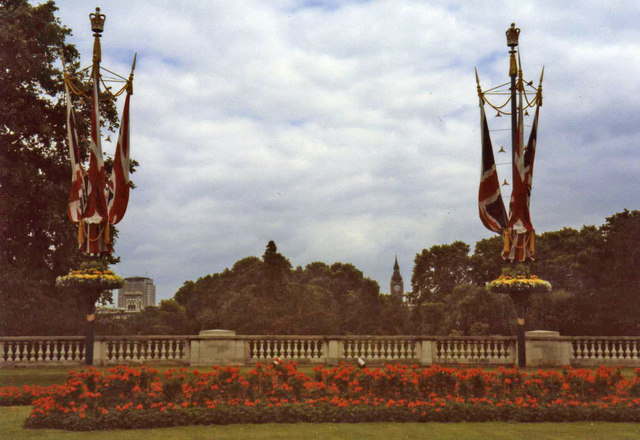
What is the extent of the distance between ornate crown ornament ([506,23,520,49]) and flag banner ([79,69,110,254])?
14757 millimetres

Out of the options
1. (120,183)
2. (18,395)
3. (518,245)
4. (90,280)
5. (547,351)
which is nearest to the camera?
(18,395)

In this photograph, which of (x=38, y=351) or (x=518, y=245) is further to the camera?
(x=38, y=351)

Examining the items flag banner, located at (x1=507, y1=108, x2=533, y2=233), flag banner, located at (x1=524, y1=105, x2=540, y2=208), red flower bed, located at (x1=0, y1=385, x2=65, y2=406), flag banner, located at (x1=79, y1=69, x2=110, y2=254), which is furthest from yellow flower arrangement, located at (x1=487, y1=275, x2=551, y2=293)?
red flower bed, located at (x1=0, y1=385, x2=65, y2=406)

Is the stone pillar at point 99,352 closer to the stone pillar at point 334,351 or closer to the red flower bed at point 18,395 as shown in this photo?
the red flower bed at point 18,395

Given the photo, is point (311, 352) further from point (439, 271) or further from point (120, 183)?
point (439, 271)

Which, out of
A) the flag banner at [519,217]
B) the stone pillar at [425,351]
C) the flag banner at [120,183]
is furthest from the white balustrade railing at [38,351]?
the flag banner at [519,217]

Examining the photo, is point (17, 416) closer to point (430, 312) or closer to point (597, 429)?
point (597, 429)

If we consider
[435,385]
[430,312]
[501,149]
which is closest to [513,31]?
[501,149]

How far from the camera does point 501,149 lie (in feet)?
80.1

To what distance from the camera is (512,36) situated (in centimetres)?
2478

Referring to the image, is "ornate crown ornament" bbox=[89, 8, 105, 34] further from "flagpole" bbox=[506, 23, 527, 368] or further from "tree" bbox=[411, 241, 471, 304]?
"tree" bbox=[411, 241, 471, 304]

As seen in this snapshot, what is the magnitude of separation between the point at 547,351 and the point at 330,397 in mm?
12256

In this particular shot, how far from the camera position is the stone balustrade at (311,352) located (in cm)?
2397

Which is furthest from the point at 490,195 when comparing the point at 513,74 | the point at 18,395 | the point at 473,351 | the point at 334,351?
the point at 18,395
